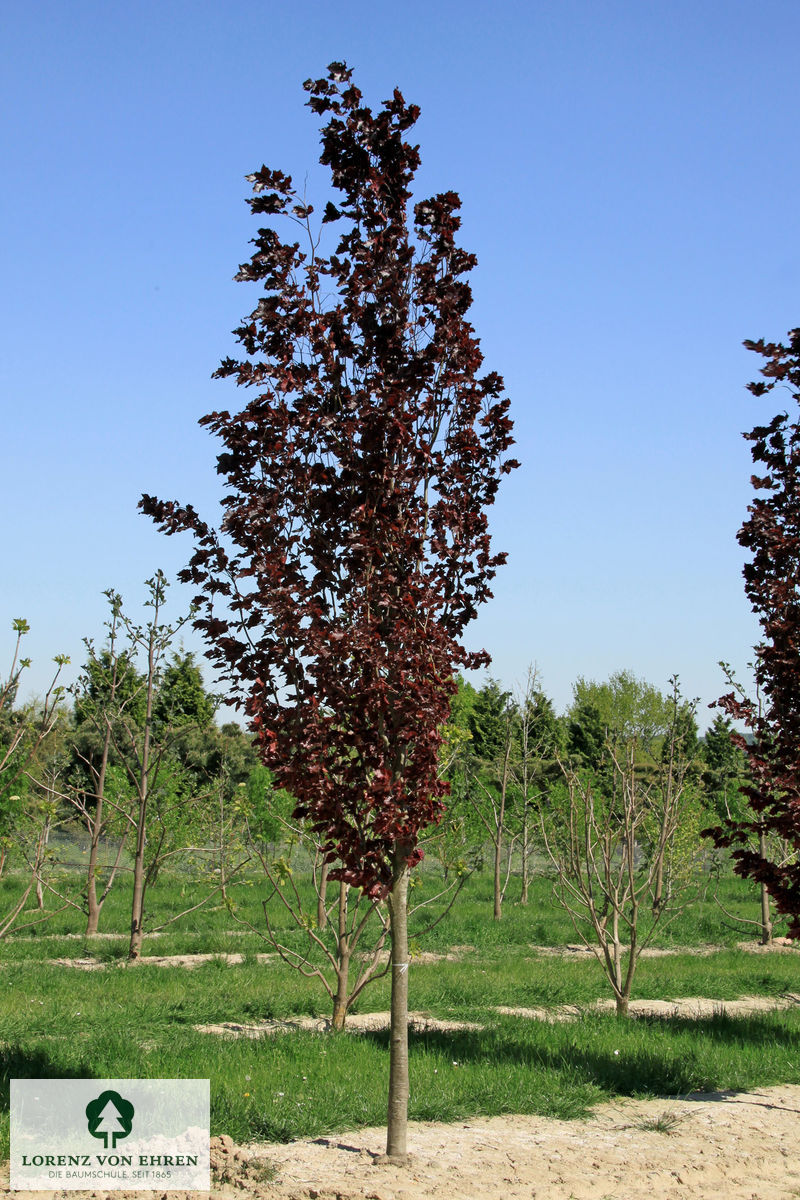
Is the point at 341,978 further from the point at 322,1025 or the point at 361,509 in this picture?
the point at 361,509

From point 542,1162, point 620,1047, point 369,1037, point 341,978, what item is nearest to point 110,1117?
point 542,1162

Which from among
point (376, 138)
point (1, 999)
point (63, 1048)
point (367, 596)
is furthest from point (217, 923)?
point (376, 138)

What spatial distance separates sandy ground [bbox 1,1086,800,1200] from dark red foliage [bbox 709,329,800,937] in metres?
1.38

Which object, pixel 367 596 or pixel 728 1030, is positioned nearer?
pixel 367 596

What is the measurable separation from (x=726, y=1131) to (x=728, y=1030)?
278 centimetres

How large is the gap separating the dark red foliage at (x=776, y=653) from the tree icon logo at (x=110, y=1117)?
4150mm

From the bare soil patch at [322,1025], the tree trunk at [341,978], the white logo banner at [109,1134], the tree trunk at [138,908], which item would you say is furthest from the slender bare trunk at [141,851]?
the white logo banner at [109,1134]

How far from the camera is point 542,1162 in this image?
16.1 feet

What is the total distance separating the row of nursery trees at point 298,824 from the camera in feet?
28.7

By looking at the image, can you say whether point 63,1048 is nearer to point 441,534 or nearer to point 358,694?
point 358,694

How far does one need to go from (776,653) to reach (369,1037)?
4253 millimetres

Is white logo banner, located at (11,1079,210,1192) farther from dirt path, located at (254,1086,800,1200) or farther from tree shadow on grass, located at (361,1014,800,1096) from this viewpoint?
tree shadow on grass, located at (361,1014,800,1096)

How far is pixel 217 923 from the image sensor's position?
568 inches

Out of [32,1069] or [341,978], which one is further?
[341,978]
